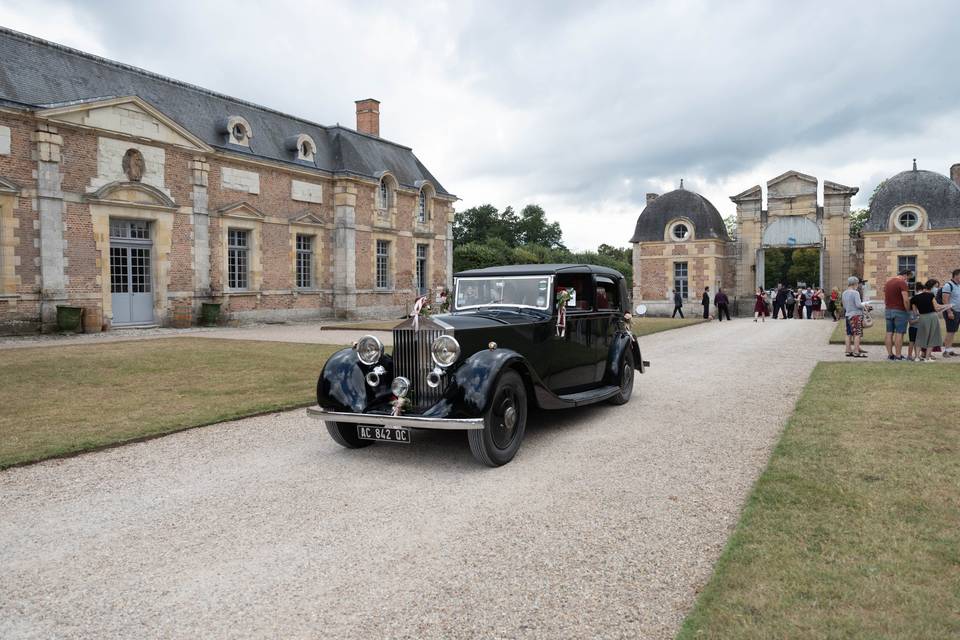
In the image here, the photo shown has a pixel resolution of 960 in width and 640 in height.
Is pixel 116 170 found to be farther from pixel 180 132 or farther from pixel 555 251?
pixel 555 251

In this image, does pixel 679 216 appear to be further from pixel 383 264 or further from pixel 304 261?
pixel 304 261

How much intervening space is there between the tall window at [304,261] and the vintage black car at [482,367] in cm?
1932

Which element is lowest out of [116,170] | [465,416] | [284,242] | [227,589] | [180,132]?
[227,589]

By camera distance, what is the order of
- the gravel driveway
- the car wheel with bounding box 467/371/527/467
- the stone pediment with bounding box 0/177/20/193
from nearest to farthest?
the gravel driveway
the car wheel with bounding box 467/371/527/467
the stone pediment with bounding box 0/177/20/193

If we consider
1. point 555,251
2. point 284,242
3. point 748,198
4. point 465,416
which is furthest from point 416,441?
point 555,251

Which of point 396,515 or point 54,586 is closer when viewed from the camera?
point 54,586

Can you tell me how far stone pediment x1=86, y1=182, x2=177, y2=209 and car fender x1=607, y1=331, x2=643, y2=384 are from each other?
16.3 metres

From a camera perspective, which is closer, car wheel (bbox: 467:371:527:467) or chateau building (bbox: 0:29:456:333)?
car wheel (bbox: 467:371:527:467)

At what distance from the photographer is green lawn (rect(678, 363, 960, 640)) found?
2.81m

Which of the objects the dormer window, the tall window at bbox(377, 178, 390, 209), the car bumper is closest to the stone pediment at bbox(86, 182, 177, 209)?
the dormer window

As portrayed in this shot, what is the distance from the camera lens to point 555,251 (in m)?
62.8

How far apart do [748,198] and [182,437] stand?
3243cm

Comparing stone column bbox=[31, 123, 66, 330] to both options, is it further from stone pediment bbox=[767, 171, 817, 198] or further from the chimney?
stone pediment bbox=[767, 171, 817, 198]

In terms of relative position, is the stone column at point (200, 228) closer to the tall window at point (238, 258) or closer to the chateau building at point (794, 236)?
the tall window at point (238, 258)
